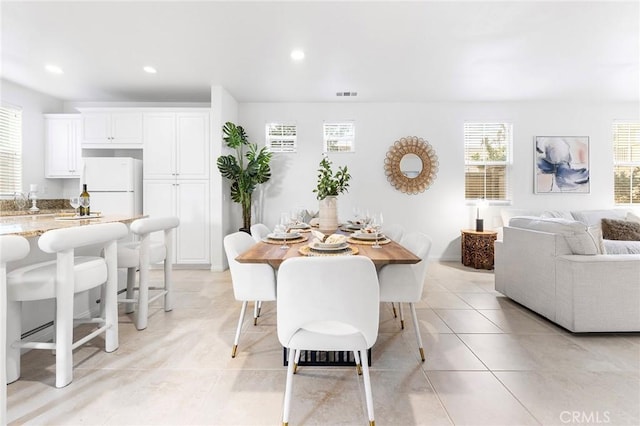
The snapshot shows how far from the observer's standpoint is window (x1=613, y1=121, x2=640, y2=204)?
5.19 metres

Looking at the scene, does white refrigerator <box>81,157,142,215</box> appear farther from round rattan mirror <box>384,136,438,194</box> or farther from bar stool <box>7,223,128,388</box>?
round rattan mirror <box>384,136,438,194</box>

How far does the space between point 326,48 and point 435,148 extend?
9.49 ft

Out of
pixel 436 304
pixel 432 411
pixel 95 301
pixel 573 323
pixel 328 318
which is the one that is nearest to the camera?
pixel 328 318

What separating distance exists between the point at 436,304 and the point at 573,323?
111cm

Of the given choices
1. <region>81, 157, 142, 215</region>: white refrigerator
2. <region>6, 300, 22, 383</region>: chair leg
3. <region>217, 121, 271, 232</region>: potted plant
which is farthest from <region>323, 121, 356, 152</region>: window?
<region>6, 300, 22, 383</region>: chair leg

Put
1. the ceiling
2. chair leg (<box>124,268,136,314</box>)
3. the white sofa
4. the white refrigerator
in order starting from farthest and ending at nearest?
the white refrigerator, chair leg (<box>124,268,136,314</box>), the ceiling, the white sofa

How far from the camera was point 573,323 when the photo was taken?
7.69 feet

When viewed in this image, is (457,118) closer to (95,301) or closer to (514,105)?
(514,105)

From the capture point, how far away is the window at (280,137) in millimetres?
5242

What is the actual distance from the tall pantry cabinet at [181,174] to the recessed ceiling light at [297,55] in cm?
177

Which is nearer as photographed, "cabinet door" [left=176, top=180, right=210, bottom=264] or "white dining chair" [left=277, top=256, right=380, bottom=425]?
"white dining chair" [left=277, top=256, right=380, bottom=425]

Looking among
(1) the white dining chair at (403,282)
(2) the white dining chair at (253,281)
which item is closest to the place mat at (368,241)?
(1) the white dining chair at (403,282)

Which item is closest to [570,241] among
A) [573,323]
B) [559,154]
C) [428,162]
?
[573,323]

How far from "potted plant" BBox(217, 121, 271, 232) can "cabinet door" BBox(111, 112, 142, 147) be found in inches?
50.1
